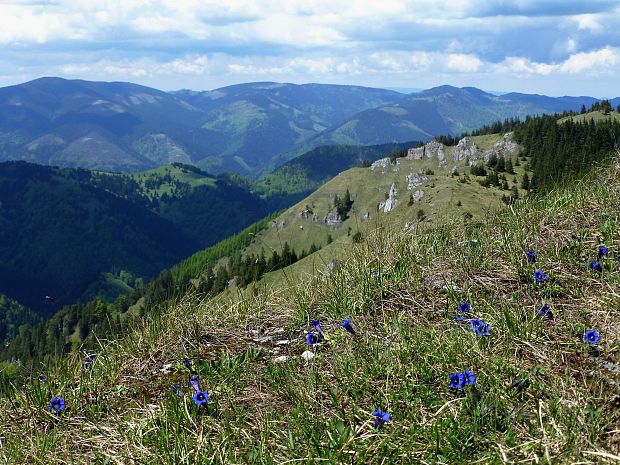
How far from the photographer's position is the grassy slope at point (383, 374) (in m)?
3.68

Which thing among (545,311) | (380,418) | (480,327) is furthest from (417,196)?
(380,418)

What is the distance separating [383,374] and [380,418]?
938 mm

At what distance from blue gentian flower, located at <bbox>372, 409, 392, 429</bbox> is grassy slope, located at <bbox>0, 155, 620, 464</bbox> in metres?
0.08

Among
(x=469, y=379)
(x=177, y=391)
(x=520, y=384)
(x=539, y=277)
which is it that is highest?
(x=539, y=277)

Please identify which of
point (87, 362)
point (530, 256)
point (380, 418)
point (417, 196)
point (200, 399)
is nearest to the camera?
point (380, 418)

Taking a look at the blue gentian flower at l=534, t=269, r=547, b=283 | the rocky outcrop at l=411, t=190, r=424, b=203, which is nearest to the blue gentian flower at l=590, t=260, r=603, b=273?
the blue gentian flower at l=534, t=269, r=547, b=283

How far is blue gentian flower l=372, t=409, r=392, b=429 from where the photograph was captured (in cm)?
375

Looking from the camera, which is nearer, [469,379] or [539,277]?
[469,379]

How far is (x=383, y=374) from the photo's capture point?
186 inches

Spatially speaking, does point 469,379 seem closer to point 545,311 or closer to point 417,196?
point 545,311

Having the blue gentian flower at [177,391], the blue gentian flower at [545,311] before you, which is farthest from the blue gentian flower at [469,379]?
the blue gentian flower at [177,391]

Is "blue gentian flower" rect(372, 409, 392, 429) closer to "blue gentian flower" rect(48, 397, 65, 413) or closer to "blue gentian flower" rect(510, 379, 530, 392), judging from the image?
"blue gentian flower" rect(510, 379, 530, 392)

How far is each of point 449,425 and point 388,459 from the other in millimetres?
559

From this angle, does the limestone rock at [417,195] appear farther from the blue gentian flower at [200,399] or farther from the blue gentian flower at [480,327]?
the blue gentian flower at [200,399]
